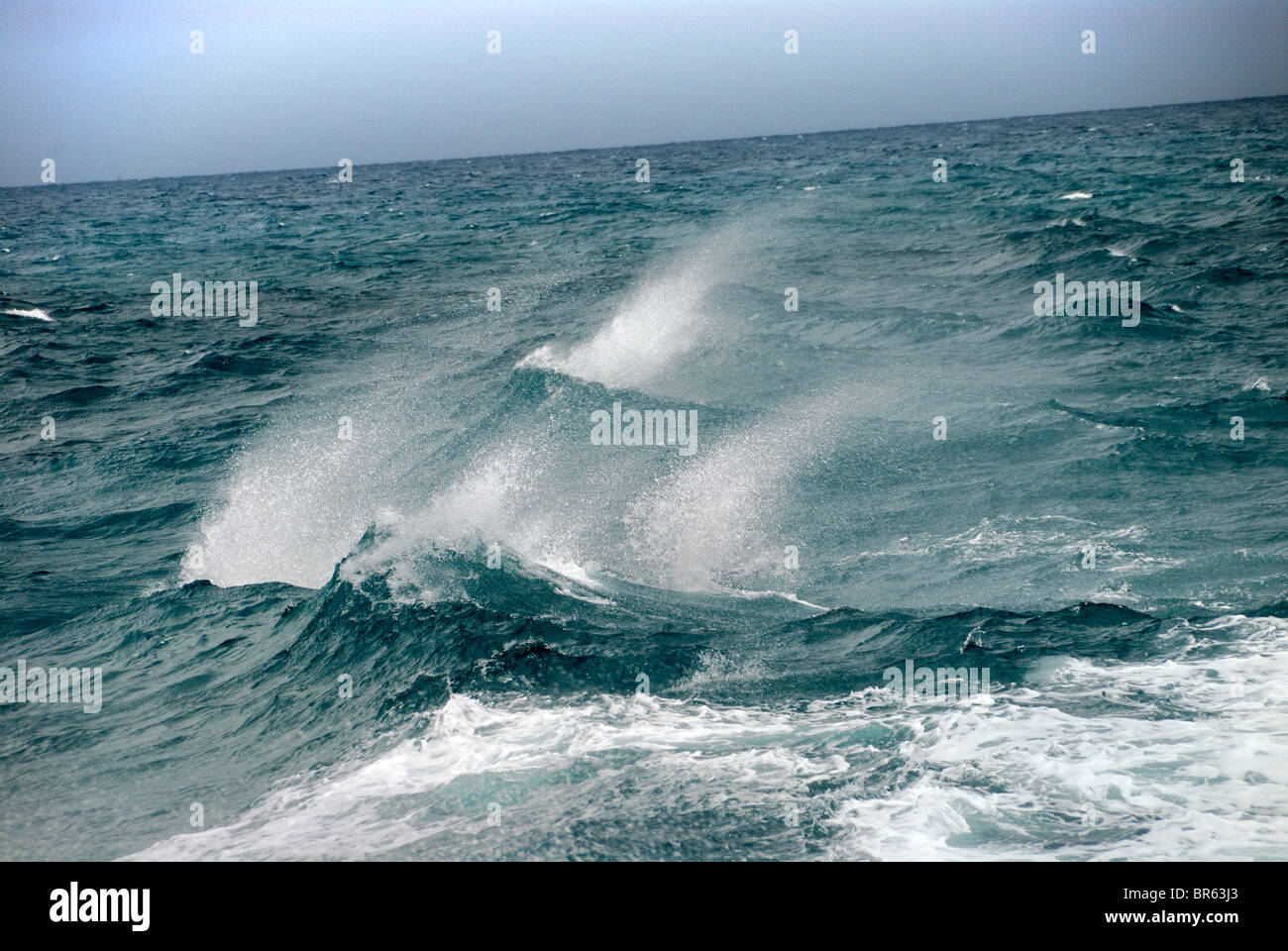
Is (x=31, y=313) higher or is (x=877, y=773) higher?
(x=31, y=313)

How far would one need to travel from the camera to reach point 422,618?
32.9 ft

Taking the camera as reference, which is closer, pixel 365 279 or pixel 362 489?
pixel 362 489

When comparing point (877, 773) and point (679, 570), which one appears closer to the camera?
point (877, 773)

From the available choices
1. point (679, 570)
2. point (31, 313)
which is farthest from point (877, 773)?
point (31, 313)

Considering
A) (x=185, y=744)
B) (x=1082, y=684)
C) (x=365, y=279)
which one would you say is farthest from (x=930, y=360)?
(x=365, y=279)

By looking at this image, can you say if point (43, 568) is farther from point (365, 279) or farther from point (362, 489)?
point (365, 279)

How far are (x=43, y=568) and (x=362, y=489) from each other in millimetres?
4061

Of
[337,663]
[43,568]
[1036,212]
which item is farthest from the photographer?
[1036,212]

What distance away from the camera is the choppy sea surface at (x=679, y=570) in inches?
264

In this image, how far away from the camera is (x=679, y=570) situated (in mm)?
11453

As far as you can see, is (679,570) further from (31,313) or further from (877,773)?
(31,313)

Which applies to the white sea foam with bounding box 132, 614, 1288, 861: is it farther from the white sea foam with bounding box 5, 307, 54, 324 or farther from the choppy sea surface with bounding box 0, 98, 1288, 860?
the white sea foam with bounding box 5, 307, 54, 324

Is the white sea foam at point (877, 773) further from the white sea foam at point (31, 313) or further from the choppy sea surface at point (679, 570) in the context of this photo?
the white sea foam at point (31, 313)

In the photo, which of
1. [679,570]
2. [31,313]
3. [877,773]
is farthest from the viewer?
[31,313]
